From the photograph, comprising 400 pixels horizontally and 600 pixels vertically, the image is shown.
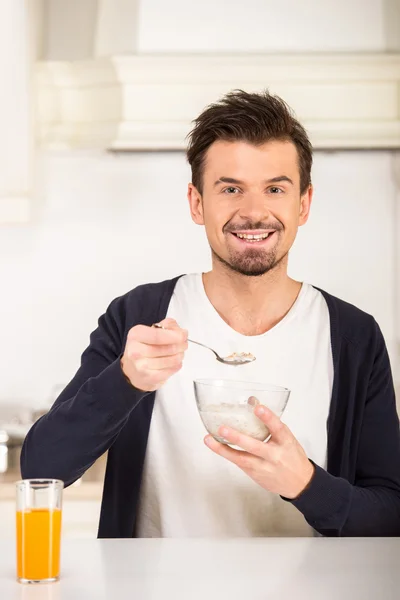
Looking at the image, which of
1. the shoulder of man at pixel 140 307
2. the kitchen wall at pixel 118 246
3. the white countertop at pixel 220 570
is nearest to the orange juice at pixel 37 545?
the white countertop at pixel 220 570

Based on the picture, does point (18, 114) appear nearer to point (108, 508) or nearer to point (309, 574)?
point (108, 508)

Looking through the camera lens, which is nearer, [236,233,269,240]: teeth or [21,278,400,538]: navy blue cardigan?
[21,278,400,538]: navy blue cardigan

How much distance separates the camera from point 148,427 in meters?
1.47

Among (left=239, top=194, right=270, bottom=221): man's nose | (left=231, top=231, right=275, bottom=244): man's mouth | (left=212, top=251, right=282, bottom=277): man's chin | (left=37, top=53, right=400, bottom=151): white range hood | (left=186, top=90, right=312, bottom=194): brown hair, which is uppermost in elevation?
(left=37, top=53, right=400, bottom=151): white range hood

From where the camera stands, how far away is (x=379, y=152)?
9.51ft

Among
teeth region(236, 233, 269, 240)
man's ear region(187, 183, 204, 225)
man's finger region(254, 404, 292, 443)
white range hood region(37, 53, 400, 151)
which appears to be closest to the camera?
man's finger region(254, 404, 292, 443)

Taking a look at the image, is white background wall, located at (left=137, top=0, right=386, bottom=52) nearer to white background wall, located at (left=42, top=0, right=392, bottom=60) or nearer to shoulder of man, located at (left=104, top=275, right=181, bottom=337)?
white background wall, located at (left=42, top=0, right=392, bottom=60)

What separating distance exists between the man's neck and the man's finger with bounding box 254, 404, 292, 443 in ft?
1.43

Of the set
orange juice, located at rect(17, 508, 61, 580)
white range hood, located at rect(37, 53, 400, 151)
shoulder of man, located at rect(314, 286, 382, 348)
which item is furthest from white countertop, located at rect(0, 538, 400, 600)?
white range hood, located at rect(37, 53, 400, 151)

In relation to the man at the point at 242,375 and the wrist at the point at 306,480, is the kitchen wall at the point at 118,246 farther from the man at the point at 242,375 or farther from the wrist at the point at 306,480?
the wrist at the point at 306,480

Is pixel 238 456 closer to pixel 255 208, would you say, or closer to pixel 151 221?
pixel 255 208

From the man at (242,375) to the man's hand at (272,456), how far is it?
0.42ft

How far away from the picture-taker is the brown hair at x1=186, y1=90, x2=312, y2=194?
1.55 meters

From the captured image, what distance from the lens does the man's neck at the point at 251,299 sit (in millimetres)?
1589
